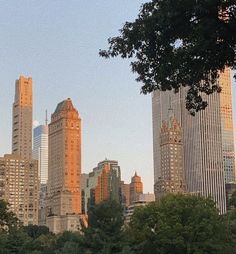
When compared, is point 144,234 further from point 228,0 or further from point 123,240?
point 228,0

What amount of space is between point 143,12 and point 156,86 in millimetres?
2230

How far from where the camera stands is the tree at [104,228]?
1615 inches

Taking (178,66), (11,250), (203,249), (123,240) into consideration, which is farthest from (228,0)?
(11,250)

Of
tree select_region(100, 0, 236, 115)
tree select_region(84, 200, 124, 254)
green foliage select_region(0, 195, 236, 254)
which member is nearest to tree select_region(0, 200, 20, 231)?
green foliage select_region(0, 195, 236, 254)

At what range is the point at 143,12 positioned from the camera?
16266 millimetres

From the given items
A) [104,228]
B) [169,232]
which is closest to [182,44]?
[104,228]

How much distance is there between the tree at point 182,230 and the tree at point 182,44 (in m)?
31.9

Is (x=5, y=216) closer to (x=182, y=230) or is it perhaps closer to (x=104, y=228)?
(x=104, y=228)

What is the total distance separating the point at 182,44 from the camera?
16.0 m

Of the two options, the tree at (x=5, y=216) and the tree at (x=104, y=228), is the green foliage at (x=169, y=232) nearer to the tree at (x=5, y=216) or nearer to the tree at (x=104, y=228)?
the tree at (x=104, y=228)

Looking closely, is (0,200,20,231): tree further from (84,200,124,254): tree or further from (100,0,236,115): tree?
(100,0,236,115): tree

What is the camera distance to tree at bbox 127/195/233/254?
4988 cm

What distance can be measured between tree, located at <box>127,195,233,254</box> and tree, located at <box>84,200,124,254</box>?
608 centimetres

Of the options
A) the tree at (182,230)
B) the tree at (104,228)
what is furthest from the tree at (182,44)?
the tree at (182,230)
